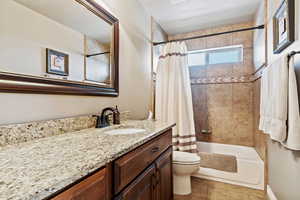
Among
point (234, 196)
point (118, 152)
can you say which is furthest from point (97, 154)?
point (234, 196)

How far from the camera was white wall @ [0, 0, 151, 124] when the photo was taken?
0.89 metres

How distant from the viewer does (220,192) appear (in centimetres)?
179

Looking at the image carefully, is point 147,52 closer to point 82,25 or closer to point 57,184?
point 82,25

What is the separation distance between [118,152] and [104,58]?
1094mm

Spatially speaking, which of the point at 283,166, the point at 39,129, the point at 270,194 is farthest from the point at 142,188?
the point at 270,194

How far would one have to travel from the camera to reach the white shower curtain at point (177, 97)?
228 centimetres

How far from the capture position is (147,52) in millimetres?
2404

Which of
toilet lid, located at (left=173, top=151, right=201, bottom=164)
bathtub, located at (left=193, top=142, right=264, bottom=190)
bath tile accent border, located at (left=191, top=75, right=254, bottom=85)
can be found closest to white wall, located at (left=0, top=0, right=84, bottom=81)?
toilet lid, located at (left=173, top=151, right=201, bottom=164)

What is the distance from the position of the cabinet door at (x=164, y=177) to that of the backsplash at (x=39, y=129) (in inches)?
25.0

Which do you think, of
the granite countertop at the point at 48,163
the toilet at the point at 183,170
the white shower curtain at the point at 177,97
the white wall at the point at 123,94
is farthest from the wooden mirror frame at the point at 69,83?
the toilet at the point at 183,170

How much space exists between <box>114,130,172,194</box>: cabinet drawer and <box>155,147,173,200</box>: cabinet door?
9cm

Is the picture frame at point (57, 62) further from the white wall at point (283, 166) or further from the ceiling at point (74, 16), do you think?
the white wall at point (283, 166)

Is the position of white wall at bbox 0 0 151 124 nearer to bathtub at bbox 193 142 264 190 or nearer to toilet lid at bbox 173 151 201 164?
toilet lid at bbox 173 151 201 164

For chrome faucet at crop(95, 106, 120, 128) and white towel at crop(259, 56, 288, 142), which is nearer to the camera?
white towel at crop(259, 56, 288, 142)
